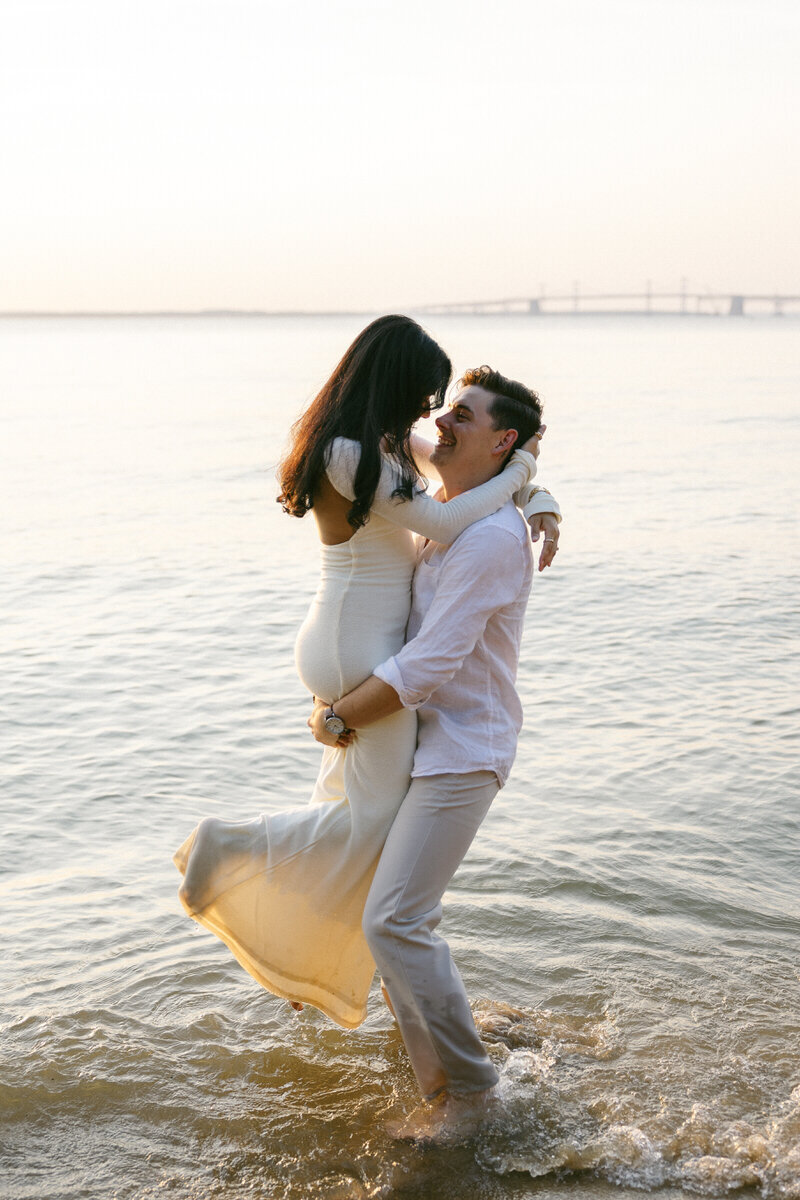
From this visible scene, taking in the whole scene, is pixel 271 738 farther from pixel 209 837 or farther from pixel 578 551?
pixel 578 551

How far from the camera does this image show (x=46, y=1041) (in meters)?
4.35

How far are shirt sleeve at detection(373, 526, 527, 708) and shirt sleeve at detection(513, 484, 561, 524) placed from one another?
198mm

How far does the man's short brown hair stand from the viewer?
3.70 meters

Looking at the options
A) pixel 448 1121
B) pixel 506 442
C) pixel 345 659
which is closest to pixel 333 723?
pixel 345 659

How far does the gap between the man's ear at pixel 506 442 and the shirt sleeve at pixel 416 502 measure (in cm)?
16

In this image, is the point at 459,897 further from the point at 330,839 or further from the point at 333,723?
the point at 333,723

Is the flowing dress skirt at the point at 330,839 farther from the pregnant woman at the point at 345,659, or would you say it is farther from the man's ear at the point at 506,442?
the man's ear at the point at 506,442

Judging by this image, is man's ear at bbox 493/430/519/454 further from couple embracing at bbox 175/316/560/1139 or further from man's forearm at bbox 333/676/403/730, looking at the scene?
man's forearm at bbox 333/676/403/730

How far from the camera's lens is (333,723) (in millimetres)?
3578

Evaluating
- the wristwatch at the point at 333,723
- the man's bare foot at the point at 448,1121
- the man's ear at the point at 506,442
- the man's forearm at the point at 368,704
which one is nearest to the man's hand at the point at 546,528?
the man's ear at the point at 506,442

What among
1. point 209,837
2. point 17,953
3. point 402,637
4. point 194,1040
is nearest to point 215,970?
point 194,1040

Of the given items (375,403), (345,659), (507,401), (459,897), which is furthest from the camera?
(459,897)

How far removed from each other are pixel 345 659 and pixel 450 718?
0.37m

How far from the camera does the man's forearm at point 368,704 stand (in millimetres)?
3494
